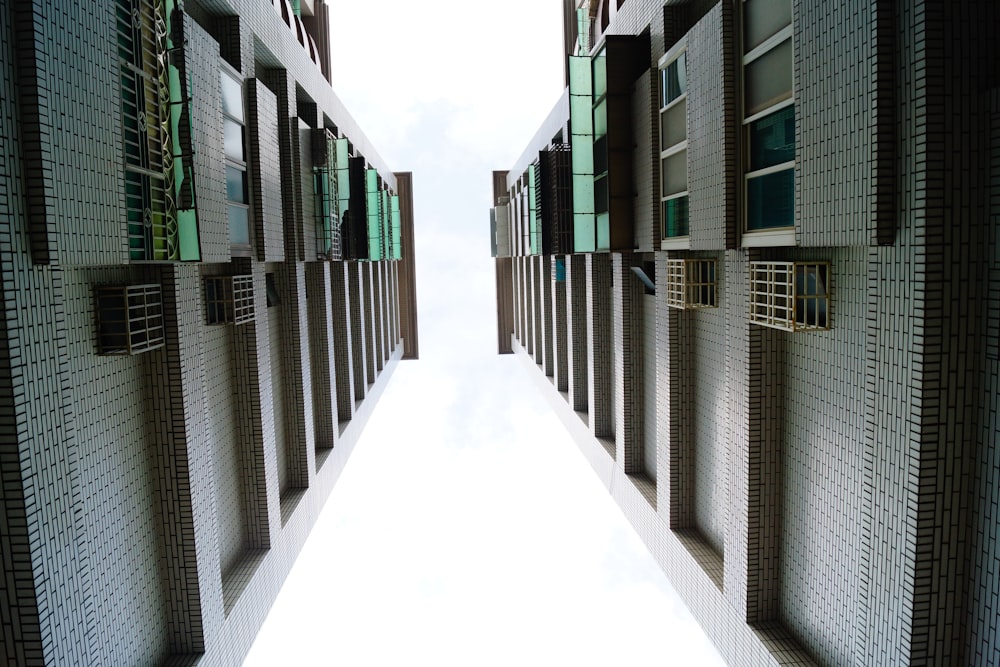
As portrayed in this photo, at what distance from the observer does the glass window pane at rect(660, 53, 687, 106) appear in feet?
37.0

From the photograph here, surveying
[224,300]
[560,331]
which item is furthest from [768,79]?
[560,331]

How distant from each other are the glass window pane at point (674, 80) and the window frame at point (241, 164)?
894cm

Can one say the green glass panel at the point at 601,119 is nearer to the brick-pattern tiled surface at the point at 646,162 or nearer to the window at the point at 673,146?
the brick-pattern tiled surface at the point at 646,162

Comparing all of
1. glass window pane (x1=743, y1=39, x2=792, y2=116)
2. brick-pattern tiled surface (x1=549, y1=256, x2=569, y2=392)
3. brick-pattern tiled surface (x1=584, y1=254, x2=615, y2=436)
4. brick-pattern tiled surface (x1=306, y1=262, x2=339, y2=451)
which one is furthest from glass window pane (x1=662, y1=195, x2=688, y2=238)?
brick-pattern tiled surface (x1=306, y1=262, x2=339, y2=451)

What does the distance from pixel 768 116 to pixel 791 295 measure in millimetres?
2771

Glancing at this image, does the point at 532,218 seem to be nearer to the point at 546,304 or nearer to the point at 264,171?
the point at 546,304

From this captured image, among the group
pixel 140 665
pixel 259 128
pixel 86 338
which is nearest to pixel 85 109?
pixel 86 338

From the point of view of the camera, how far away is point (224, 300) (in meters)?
11.2

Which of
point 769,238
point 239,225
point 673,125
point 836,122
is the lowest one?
point 769,238

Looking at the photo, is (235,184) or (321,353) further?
(321,353)

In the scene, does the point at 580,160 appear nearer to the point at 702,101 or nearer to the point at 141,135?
the point at 702,101

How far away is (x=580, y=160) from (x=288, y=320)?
8.99m

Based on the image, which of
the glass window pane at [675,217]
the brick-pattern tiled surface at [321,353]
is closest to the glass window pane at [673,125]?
the glass window pane at [675,217]

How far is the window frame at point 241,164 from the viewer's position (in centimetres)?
1161
